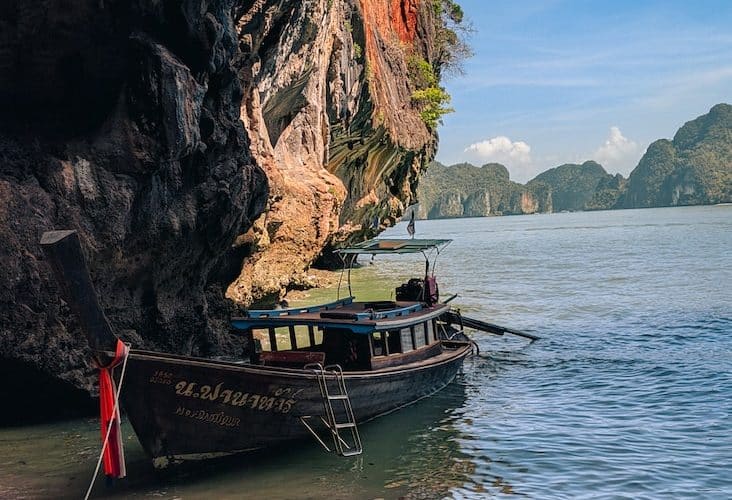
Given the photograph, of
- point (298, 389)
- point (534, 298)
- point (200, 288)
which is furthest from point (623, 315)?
point (298, 389)

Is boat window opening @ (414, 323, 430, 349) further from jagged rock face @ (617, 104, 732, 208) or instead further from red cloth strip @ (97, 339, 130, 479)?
jagged rock face @ (617, 104, 732, 208)

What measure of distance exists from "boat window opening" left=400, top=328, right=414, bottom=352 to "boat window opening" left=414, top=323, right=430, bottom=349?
176 mm

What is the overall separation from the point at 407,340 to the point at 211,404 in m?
4.71

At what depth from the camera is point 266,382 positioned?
923 cm

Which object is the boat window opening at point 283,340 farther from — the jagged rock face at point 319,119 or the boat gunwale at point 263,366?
the boat gunwale at point 263,366

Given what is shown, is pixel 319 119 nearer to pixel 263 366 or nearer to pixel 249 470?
pixel 263 366

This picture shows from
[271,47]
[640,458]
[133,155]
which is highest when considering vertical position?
[271,47]

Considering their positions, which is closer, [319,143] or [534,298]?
[319,143]

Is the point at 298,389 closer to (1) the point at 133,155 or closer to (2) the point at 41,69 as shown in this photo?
(1) the point at 133,155

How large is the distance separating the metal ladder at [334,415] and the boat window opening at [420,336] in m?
2.86

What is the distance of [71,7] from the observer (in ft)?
34.4

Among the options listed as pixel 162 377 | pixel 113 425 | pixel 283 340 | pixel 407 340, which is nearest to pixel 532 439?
pixel 407 340

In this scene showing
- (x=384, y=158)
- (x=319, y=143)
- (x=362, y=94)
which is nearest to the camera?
(x=319, y=143)

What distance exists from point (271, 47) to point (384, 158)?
54.7 ft
